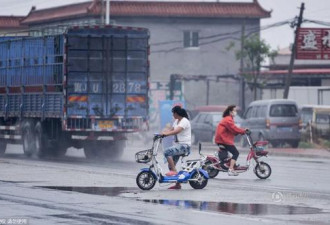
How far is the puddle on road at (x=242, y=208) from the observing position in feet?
51.2

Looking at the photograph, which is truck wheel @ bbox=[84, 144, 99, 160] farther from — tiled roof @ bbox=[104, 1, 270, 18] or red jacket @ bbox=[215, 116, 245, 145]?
tiled roof @ bbox=[104, 1, 270, 18]

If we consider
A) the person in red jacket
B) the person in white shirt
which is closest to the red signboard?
the person in red jacket

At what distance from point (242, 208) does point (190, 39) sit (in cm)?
5513

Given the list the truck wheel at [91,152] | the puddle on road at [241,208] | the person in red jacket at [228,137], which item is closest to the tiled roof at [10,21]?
the truck wheel at [91,152]

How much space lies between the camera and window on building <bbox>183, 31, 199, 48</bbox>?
2788 inches

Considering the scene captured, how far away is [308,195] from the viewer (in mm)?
18969

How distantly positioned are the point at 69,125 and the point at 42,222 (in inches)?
683

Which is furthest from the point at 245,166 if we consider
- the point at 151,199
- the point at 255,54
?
the point at 255,54

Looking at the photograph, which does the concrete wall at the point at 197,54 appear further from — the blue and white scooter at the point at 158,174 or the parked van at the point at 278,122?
the blue and white scooter at the point at 158,174

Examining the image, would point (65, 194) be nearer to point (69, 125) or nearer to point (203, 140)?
point (69, 125)

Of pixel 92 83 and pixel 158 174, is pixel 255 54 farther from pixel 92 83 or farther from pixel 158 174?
pixel 158 174

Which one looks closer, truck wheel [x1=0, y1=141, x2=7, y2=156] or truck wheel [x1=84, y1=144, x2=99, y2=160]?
truck wheel [x1=84, y1=144, x2=99, y2=160]

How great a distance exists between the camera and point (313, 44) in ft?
178

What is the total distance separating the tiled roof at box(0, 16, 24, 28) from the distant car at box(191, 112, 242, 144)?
→ 132 feet
